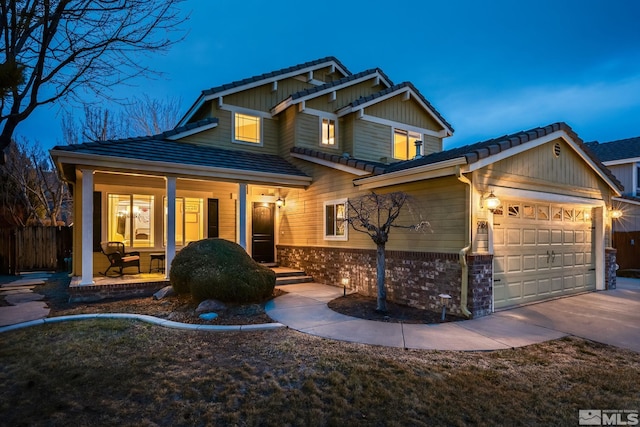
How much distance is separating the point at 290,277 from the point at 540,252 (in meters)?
6.58

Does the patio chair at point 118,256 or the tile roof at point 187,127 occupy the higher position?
the tile roof at point 187,127

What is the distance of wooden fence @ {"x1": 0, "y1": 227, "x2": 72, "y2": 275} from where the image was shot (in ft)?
39.4

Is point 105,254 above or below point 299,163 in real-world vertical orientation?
below

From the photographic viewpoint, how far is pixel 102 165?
7.82 m

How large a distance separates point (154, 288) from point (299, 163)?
5.60 m

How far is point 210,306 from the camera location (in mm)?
6633

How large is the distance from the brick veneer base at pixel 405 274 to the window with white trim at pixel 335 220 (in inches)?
16.1

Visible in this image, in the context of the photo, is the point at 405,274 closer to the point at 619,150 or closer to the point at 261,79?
the point at 261,79

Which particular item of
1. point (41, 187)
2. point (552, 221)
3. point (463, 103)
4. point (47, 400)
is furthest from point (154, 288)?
point (463, 103)

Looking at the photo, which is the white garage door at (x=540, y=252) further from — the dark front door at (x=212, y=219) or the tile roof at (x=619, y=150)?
the tile roof at (x=619, y=150)

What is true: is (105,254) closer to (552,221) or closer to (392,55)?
(552,221)

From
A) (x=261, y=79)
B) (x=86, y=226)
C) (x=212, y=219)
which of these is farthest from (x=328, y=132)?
(x=86, y=226)

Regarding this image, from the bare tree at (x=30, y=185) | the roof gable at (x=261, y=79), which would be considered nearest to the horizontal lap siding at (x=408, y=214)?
the roof gable at (x=261, y=79)

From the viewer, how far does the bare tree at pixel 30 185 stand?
1706 cm
